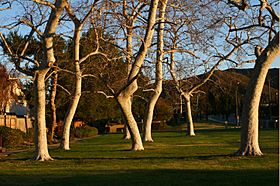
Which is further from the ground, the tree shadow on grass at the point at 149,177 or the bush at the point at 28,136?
the bush at the point at 28,136

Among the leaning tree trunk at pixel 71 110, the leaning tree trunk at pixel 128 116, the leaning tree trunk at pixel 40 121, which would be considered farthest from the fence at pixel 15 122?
the leaning tree trunk at pixel 40 121

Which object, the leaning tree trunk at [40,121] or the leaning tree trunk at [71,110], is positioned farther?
the leaning tree trunk at [71,110]

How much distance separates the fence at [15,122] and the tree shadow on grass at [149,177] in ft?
79.1

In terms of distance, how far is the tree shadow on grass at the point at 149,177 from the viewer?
12.8 metres

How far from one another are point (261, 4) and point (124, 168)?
8.89 m

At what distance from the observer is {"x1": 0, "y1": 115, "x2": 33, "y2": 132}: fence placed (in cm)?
3922

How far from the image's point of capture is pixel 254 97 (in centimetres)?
1886

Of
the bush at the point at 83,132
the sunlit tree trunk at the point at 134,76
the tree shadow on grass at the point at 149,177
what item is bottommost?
the tree shadow on grass at the point at 149,177

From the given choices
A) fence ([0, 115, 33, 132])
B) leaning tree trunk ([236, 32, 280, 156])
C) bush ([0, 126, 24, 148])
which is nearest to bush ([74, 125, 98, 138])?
fence ([0, 115, 33, 132])

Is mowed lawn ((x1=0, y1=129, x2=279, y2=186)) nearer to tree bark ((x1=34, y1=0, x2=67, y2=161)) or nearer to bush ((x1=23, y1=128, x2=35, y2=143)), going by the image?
tree bark ((x1=34, y1=0, x2=67, y2=161))

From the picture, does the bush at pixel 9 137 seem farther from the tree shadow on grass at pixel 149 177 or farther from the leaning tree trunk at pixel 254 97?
the leaning tree trunk at pixel 254 97

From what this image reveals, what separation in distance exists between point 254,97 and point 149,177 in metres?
6.96

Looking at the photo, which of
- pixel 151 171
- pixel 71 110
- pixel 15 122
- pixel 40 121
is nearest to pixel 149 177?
pixel 151 171

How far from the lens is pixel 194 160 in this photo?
18.9 m
